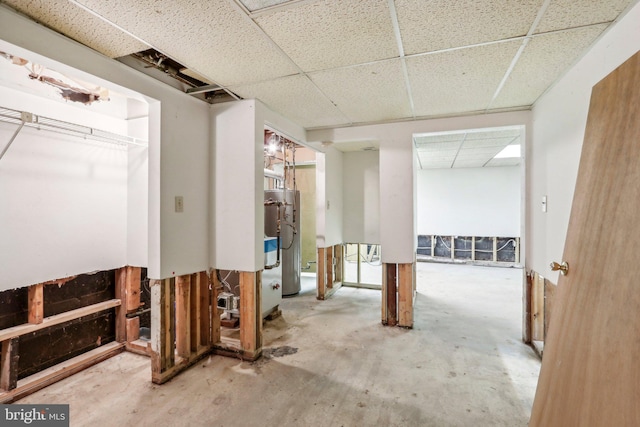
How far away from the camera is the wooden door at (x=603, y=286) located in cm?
88

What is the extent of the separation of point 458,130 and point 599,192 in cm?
204

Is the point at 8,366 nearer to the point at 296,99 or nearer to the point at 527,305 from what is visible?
the point at 296,99

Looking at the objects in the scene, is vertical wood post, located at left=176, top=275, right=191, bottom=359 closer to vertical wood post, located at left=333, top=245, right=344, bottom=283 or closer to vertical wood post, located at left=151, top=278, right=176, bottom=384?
vertical wood post, located at left=151, top=278, right=176, bottom=384

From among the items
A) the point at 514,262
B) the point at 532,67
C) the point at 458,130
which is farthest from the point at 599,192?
the point at 514,262

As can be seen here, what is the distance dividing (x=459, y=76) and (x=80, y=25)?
7.79 feet

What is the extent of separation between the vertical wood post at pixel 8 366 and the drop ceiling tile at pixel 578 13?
147 inches

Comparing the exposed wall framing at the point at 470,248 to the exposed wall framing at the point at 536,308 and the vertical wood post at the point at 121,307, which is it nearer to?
the exposed wall framing at the point at 536,308

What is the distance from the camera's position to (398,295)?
3.22 metres

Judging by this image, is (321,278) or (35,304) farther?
(321,278)

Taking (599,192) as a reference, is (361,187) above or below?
above

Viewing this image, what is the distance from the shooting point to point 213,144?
2545 millimetres

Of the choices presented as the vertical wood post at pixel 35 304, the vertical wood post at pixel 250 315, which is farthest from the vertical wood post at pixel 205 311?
the vertical wood post at pixel 35 304

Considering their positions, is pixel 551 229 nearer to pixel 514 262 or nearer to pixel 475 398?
pixel 475 398

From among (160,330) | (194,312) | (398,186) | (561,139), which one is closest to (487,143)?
(398,186)
